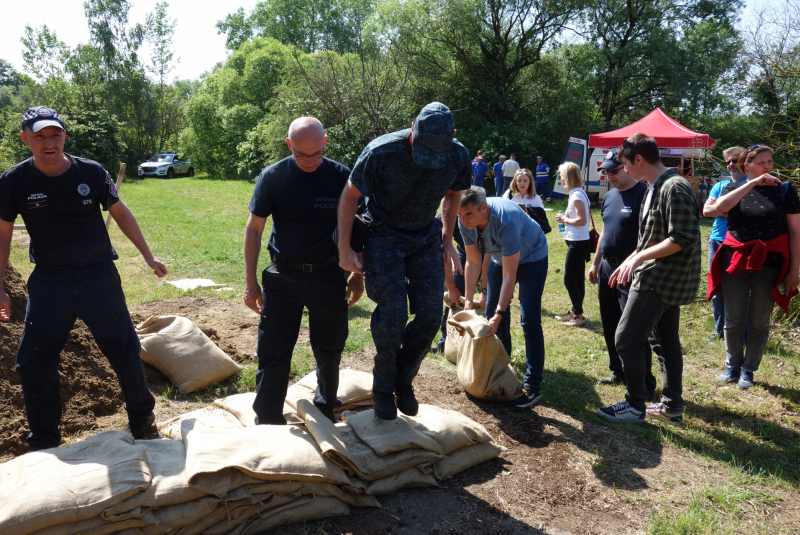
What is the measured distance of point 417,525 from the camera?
9.70 feet

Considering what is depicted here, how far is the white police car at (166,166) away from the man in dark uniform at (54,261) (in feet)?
105

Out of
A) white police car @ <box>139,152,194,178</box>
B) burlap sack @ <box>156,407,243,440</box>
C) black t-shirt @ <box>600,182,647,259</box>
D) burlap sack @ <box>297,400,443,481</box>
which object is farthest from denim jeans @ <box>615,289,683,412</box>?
white police car @ <box>139,152,194,178</box>

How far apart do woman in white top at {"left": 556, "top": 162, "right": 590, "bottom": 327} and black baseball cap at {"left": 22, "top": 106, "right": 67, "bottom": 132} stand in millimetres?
5031

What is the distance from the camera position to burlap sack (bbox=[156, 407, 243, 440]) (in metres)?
3.59

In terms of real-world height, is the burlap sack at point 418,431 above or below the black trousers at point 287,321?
below

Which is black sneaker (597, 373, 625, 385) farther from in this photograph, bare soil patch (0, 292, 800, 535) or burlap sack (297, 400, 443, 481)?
burlap sack (297, 400, 443, 481)

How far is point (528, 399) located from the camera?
4547 mm

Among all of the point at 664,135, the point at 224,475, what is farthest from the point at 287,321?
the point at 664,135

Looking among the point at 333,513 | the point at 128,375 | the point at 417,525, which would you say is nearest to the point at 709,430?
the point at 417,525

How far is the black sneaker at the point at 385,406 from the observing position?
3402 millimetres

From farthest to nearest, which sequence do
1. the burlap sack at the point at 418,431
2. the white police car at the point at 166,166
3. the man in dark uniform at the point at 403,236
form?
the white police car at the point at 166,166, the burlap sack at the point at 418,431, the man in dark uniform at the point at 403,236

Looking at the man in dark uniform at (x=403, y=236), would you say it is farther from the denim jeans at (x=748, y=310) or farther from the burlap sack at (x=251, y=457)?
the denim jeans at (x=748, y=310)

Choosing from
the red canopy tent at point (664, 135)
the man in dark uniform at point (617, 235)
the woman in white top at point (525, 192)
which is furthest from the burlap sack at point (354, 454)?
the red canopy tent at point (664, 135)

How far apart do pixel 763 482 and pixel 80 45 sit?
47176mm
